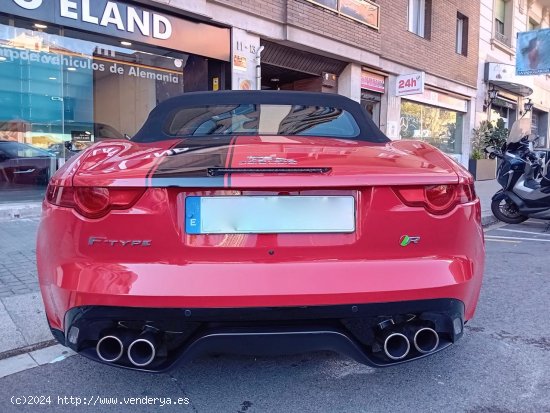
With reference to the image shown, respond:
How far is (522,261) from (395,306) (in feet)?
13.7

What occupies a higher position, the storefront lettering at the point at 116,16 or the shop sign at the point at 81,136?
the storefront lettering at the point at 116,16

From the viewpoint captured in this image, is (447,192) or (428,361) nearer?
(447,192)

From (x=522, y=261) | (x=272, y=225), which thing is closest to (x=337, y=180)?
(x=272, y=225)

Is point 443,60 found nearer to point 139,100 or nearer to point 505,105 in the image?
point 505,105

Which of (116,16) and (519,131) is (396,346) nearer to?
(519,131)

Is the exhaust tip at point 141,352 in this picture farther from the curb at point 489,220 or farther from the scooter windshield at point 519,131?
the scooter windshield at point 519,131

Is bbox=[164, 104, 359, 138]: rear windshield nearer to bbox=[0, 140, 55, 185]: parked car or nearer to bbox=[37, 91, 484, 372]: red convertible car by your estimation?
bbox=[37, 91, 484, 372]: red convertible car

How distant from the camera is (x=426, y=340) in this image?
2055 mm

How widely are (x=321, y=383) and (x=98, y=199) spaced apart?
147cm

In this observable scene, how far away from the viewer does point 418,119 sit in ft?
51.7

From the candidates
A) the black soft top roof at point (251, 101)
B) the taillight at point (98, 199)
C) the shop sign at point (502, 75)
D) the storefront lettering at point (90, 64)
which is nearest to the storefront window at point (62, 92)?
the storefront lettering at point (90, 64)

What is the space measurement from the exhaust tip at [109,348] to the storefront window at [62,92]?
652 cm

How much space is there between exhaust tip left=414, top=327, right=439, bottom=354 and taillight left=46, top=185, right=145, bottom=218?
1326 mm

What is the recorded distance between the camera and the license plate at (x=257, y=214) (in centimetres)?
191
